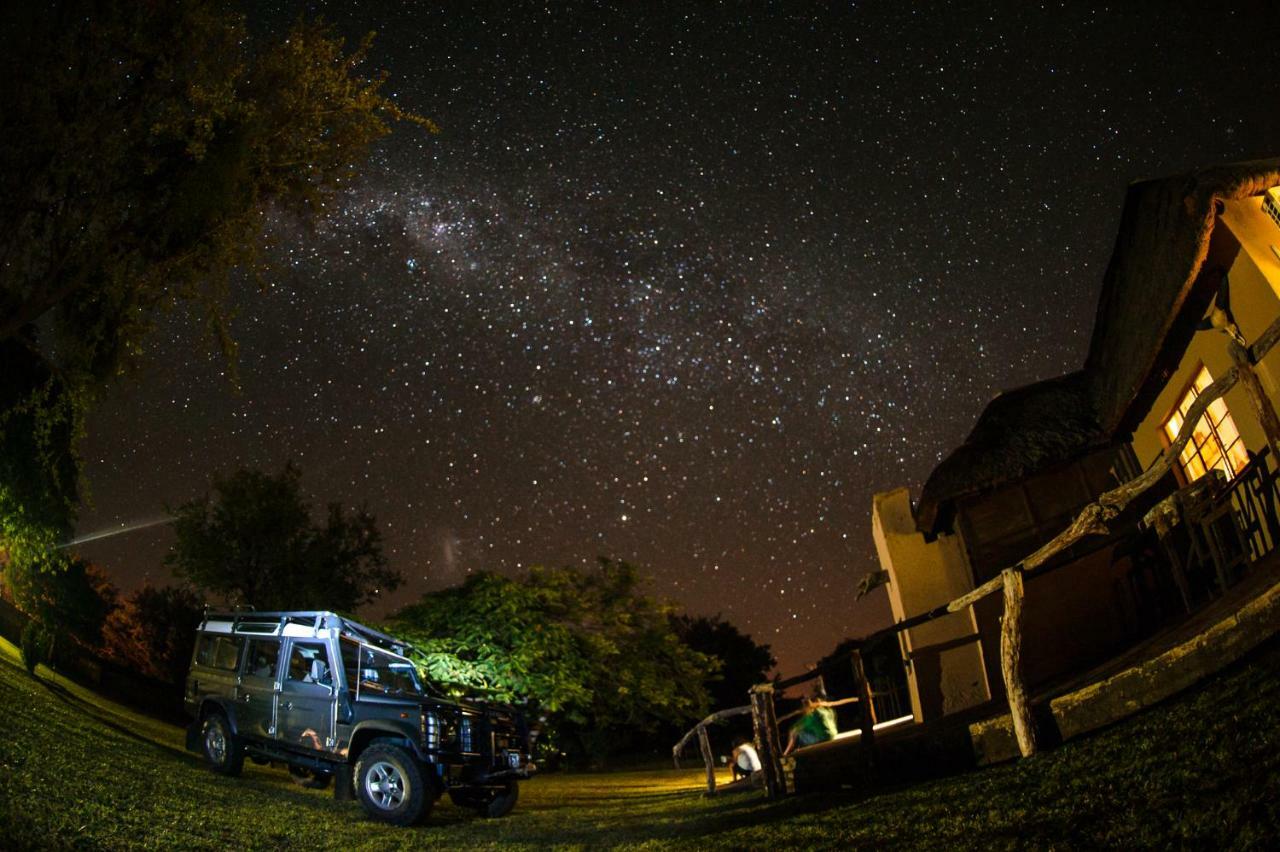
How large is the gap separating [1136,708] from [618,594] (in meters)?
11.7

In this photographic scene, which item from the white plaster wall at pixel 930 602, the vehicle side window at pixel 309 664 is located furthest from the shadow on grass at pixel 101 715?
the white plaster wall at pixel 930 602

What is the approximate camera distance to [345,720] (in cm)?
897

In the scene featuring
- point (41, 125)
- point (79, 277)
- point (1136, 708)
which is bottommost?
point (1136, 708)

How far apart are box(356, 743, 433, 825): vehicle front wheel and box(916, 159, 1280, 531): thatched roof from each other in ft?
28.1

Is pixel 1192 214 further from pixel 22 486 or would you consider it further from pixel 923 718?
pixel 22 486

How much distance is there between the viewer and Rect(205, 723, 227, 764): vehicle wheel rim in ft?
33.1

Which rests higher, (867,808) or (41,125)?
(41,125)

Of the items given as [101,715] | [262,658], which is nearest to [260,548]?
[101,715]

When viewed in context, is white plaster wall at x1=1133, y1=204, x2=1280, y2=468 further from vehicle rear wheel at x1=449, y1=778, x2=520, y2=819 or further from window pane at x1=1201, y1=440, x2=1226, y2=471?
vehicle rear wheel at x1=449, y1=778, x2=520, y2=819

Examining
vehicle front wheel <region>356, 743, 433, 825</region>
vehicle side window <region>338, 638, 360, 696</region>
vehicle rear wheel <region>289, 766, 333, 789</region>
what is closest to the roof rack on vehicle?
vehicle side window <region>338, 638, 360, 696</region>

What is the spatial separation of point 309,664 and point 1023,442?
10771 millimetres

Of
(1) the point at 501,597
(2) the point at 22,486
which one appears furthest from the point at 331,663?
(2) the point at 22,486

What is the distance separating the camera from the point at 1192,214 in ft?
22.8

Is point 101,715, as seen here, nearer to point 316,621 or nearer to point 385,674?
point 316,621
